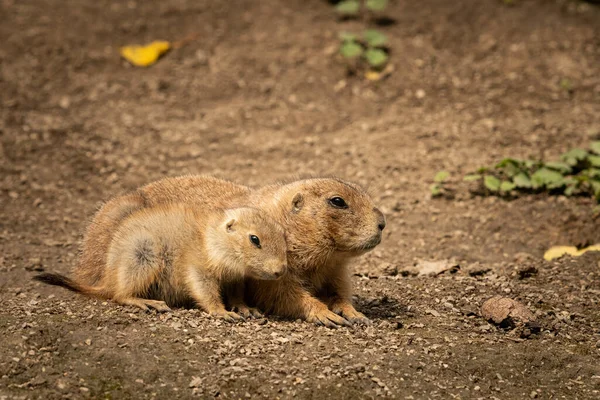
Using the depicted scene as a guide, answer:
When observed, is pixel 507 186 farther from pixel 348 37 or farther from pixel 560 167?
pixel 348 37

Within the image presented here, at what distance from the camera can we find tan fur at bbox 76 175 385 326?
220 inches

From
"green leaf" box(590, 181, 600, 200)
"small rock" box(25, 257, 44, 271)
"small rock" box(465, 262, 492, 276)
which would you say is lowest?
"small rock" box(25, 257, 44, 271)

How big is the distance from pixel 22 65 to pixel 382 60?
206 inches

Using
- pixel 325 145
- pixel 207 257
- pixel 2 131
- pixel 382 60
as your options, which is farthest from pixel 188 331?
pixel 382 60

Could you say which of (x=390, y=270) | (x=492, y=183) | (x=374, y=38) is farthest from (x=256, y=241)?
(x=374, y=38)

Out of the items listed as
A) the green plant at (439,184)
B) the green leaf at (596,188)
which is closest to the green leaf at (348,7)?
the green plant at (439,184)

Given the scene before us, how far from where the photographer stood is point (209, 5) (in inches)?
504

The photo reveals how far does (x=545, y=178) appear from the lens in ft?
27.8

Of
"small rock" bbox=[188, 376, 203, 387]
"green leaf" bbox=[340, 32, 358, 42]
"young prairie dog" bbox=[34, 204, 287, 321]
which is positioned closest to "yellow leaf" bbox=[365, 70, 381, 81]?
"green leaf" bbox=[340, 32, 358, 42]

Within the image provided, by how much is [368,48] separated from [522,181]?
3.77 m

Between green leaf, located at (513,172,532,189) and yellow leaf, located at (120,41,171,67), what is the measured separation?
5.77m

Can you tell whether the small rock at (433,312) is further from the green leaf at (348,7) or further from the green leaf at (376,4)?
the green leaf at (348,7)

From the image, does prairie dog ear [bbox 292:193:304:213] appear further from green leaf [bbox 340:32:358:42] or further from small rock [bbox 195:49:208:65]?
small rock [bbox 195:49:208:65]

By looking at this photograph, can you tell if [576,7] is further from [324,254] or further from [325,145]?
[324,254]
